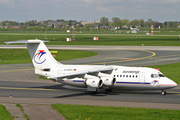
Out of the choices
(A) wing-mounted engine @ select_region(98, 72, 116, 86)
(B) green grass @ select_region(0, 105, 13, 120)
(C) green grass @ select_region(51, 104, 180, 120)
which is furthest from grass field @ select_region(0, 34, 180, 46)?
(B) green grass @ select_region(0, 105, 13, 120)

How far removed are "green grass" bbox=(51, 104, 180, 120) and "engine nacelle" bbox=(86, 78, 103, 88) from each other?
5.01 meters

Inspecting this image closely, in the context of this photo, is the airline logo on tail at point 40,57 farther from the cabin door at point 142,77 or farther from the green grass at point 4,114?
the cabin door at point 142,77

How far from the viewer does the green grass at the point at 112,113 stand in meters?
20.5

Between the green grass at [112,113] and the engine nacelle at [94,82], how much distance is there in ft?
16.4

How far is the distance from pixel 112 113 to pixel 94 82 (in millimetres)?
7628

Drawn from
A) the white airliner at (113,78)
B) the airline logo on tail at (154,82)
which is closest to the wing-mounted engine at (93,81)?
the white airliner at (113,78)

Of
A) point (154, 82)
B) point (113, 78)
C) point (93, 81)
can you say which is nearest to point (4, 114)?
point (93, 81)

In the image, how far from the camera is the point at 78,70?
31.1 metres

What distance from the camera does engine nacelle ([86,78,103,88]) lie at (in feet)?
94.6

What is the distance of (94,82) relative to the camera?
94.9ft

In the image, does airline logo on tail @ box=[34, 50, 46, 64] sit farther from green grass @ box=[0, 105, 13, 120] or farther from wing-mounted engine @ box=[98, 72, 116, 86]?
green grass @ box=[0, 105, 13, 120]

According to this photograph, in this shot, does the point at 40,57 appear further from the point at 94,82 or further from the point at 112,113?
the point at 112,113

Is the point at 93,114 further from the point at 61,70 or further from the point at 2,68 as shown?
the point at 2,68

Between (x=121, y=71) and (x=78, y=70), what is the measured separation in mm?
4716
